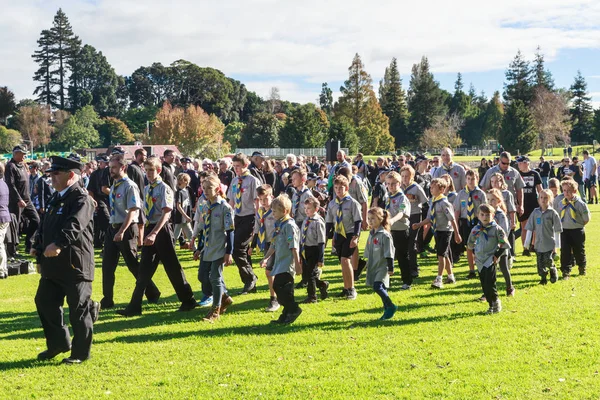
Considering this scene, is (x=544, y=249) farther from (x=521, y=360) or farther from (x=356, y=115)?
(x=356, y=115)

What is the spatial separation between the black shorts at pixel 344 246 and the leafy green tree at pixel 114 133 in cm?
9819

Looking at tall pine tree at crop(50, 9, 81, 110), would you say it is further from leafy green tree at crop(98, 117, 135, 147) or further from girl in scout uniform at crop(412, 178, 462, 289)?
girl in scout uniform at crop(412, 178, 462, 289)

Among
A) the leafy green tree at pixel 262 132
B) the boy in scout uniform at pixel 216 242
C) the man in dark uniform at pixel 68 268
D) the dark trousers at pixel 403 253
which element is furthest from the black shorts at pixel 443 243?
the leafy green tree at pixel 262 132

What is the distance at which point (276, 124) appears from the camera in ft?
267

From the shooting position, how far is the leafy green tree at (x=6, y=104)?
4373 inches

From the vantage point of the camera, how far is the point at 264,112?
109250 millimetres

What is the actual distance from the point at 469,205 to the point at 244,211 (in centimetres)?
431

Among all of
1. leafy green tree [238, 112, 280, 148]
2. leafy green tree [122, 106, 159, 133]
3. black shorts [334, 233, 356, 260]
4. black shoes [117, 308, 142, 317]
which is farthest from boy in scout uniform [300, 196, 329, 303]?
leafy green tree [122, 106, 159, 133]

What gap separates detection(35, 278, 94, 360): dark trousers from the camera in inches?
253

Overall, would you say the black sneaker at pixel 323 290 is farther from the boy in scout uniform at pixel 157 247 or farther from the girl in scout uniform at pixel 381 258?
the boy in scout uniform at pixel 157 247

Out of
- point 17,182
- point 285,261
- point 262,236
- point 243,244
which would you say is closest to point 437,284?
point 262,236

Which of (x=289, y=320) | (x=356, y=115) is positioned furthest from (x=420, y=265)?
(x=356, y=115)

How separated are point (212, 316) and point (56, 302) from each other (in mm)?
2343

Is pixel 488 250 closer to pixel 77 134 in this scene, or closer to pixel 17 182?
pixel 17 182
